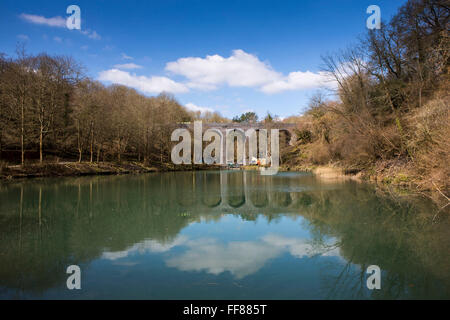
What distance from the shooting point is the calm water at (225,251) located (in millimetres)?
4203

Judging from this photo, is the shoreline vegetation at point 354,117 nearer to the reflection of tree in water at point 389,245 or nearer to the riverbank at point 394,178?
the riverbank at point 394,178

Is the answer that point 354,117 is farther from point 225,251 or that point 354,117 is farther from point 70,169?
point 70,169

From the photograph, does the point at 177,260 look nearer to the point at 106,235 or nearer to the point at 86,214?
the point at 106,235

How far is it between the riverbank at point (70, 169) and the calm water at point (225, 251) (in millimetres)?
13814

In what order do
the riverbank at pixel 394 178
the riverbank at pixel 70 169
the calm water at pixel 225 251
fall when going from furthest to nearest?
the riverbank at pixel 70 169 < the riverbank at pixel 394 178 < the calm water at pixel 225 251

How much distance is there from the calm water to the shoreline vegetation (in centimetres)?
460

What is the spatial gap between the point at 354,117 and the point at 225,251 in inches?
754

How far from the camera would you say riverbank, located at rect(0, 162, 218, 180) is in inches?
878

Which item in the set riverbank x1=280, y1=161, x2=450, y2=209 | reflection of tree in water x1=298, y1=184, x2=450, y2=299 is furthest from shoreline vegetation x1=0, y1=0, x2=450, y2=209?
reflection of tree in water x1=298, y1=184, x2=450, y2=299

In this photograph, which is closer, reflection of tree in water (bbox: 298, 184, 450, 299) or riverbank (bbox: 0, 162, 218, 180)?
reflection of tree in water (bbox: 298, 184, 450, 299)

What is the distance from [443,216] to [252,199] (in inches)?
276

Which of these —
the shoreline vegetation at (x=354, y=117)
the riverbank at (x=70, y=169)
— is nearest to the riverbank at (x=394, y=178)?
the shoreline vegetation at (x=354, y=117)

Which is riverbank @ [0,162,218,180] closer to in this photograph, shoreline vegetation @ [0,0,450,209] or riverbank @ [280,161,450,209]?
shoreline vegetation @ [0,0,450,209]

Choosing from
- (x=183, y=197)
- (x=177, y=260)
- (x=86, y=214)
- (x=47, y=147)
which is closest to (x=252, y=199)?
(x=183, y=197)
